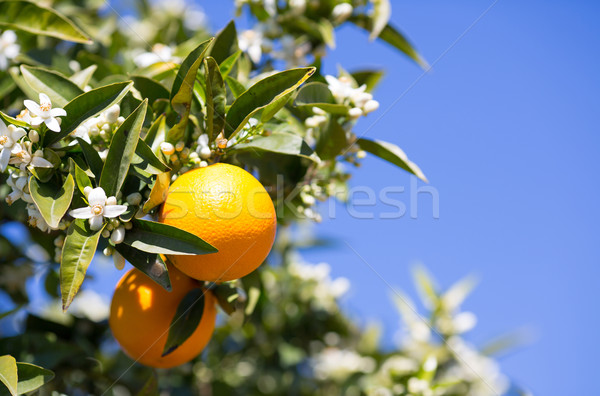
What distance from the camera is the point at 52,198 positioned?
4.21 ft

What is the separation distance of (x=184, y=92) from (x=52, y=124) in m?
0.31

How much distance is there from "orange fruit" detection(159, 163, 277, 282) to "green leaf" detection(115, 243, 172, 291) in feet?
0.20

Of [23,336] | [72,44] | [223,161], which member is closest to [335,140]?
[223,161]

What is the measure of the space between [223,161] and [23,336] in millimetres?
849

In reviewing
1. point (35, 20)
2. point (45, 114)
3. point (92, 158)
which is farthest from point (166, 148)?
point (35, 20)

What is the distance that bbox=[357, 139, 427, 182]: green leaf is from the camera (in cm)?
165

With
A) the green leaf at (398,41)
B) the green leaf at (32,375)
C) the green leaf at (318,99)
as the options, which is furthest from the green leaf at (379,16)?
the green leaf at (32,375)

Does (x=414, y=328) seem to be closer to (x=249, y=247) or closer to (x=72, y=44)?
(x=249, y=247)

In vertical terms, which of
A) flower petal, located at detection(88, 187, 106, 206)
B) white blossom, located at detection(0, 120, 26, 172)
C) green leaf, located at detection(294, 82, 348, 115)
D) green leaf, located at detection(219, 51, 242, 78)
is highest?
green leaf, located at detection(294, 82, 348, 115)

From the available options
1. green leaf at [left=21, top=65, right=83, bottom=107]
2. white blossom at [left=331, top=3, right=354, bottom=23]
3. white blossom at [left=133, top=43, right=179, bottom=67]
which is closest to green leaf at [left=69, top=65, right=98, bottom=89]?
green leaf at [left=21, top=65, right=83, bottom=107]

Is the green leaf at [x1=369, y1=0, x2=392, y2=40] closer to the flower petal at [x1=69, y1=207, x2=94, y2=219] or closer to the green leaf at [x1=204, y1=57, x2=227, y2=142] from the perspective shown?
the green leaf at [x1=204, y1=57, x2=227, y2=142]

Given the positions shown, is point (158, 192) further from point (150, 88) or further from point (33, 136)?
point (150, 88)

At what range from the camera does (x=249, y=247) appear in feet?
4.31

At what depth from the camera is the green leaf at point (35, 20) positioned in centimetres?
187
